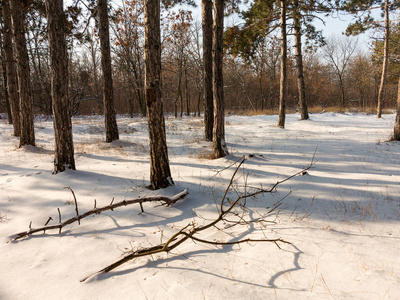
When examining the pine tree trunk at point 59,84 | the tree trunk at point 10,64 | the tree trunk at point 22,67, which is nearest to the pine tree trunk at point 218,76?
the pine tree trunk at point 59,84

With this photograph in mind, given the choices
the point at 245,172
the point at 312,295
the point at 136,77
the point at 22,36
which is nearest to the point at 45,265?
the point at 312,295

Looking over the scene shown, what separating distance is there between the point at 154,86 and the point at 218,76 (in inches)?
107

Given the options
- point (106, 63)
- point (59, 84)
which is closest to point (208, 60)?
point (106, 63)

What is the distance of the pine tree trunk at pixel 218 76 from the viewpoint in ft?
20.7

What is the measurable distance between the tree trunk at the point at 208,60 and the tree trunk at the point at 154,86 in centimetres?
440

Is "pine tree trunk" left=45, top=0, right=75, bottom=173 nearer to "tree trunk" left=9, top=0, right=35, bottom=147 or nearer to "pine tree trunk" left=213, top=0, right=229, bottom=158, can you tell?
"pine tree trunk" left=213, top=0, right=229, bottom=158

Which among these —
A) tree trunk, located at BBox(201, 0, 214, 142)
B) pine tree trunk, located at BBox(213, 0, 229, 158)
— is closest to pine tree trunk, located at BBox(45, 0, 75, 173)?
pine tree trunk, located at BBox(213, 0, 229, 158)

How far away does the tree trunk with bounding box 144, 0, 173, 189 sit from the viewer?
4.27 metres

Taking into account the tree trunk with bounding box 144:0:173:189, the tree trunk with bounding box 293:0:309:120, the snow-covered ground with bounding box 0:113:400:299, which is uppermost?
the tree trunk with bounding box 293:0:309:120

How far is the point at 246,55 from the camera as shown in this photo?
513 inches

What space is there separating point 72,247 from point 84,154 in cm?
589

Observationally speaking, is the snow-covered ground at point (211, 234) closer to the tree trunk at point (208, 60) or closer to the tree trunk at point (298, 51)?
the tree trunk at point (208, 60)

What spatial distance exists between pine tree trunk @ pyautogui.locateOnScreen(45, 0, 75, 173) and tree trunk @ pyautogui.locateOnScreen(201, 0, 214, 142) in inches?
181

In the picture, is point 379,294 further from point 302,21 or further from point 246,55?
point 302,21
